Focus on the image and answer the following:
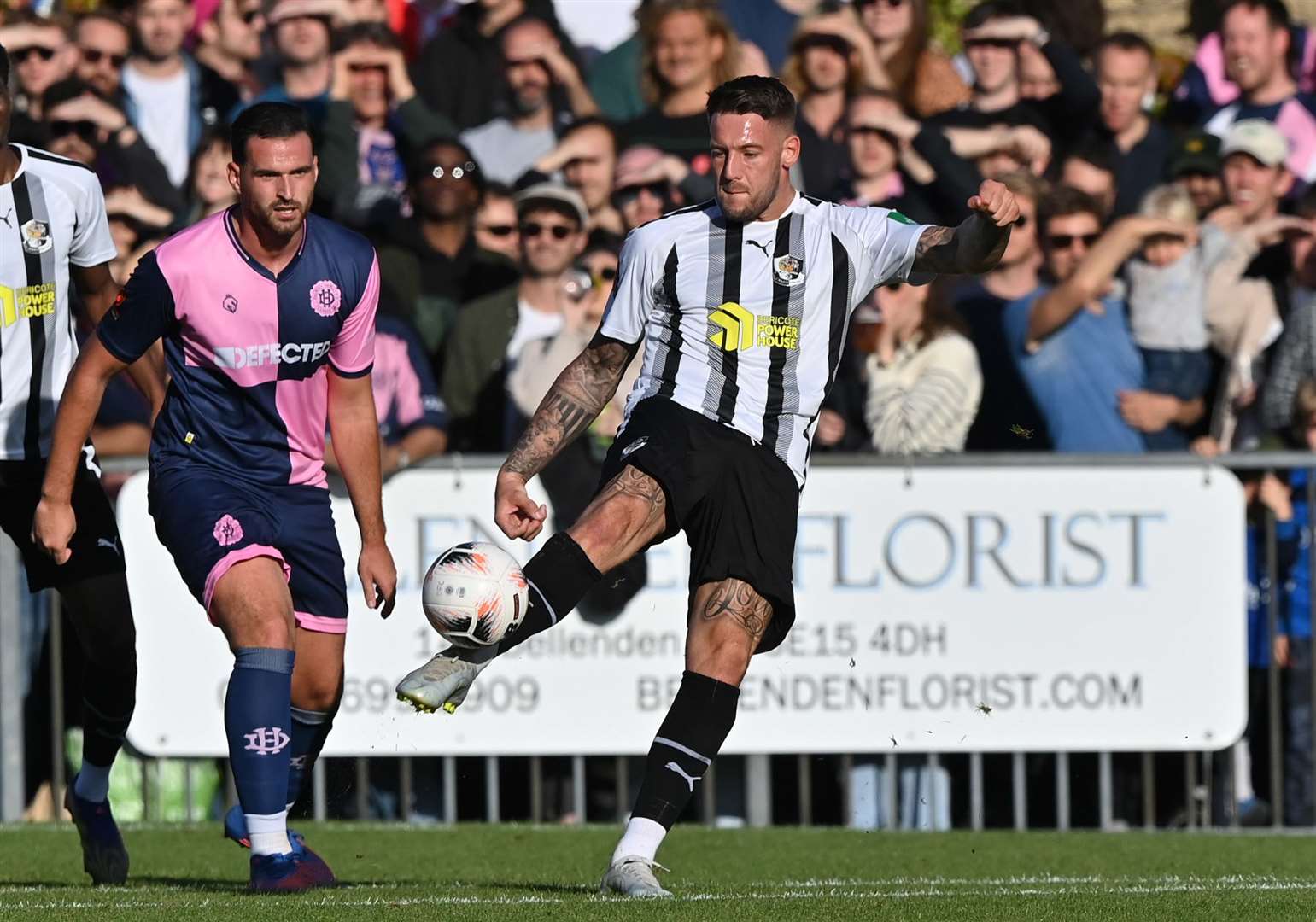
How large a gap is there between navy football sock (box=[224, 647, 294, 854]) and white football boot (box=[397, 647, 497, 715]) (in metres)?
0.59

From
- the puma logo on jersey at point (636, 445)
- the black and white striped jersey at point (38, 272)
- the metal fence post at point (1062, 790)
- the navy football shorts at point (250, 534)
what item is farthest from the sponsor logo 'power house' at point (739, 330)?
the metal fence post at point (1062, 790)

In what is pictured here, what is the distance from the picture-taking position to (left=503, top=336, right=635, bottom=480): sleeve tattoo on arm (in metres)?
6.68

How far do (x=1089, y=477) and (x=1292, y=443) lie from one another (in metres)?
1.12

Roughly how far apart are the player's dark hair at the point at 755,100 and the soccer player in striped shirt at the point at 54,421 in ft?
6.78

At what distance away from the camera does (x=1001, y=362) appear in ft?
35.2

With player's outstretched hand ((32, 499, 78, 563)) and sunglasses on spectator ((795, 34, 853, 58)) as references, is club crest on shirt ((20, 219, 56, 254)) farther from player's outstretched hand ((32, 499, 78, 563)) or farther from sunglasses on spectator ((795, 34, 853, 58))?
sunglasses on spectator ((795, 34, 853, 58))

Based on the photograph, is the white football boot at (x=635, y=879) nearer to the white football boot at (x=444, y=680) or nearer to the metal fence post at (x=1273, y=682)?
the white football boot at (x=444, y=680)

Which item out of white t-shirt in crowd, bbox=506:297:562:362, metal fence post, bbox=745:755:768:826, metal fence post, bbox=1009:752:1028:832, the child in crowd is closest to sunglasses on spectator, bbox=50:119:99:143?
white t-shirt in crowd, bbox=506:297:562:362

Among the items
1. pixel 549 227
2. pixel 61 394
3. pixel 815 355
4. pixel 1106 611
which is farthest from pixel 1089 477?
pixel 61 394

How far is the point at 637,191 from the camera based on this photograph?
37.0 ft

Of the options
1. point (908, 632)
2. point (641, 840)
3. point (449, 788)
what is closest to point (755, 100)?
point (641, 840)

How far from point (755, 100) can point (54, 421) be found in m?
2.48

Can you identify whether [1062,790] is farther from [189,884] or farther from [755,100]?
[755,100]

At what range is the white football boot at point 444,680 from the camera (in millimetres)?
5922
